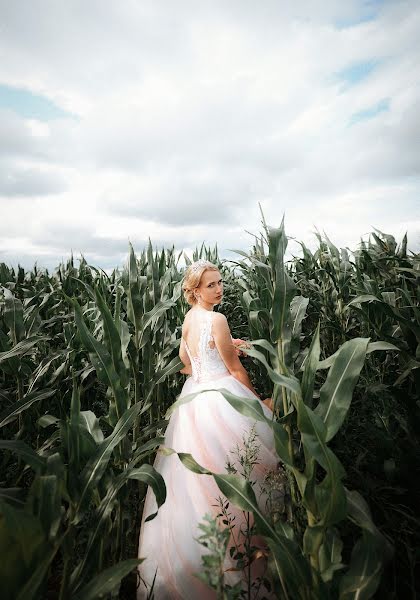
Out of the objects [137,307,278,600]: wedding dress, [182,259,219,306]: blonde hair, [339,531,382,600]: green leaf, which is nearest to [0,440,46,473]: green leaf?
[137,307,278,600]: wedding dress

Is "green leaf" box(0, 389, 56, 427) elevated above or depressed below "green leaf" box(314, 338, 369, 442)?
below

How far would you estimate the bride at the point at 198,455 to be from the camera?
4.77 ft

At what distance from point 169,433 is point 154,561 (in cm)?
A: 56

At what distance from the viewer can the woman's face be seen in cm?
197

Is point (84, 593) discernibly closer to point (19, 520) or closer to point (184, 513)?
point (19, 520)

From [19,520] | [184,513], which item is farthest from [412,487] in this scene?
[19,520]

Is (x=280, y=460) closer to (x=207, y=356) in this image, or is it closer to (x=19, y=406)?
(x=207, y=356)

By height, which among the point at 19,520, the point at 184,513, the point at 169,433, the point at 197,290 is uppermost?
the point at 197,290

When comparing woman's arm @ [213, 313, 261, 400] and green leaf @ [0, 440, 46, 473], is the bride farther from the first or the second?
green leaf @ [0, 440, 46, 473]

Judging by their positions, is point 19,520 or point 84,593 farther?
point 84,593

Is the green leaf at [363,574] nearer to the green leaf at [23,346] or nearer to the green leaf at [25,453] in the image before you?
the green leaf at [25,453]

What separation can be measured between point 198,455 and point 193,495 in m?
0.17

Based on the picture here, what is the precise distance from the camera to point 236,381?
1.84 m

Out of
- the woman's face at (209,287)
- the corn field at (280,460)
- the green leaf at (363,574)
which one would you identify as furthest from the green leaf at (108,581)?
the woman's face at (209,287)
